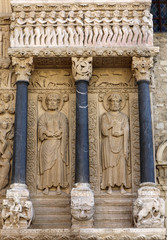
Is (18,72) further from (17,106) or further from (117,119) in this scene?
(117,119)

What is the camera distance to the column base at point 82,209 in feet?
30.1

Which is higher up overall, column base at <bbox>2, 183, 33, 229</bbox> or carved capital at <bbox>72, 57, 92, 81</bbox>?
Result: carved capital at <bbox>72, 57, 92, 81</bbox>

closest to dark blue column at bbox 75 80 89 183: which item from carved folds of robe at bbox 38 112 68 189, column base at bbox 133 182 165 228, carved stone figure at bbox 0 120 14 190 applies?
carved folds of robe at bbox 38 112 68 189

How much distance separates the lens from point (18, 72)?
10.3 meters

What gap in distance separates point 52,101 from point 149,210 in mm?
2913

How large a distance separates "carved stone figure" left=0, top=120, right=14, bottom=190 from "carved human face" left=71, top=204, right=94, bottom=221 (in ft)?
5.30

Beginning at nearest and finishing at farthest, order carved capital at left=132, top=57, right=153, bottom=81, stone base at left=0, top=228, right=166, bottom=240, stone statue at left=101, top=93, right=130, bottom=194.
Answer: stone base at left=0, top=228, right=166, bottom=240 → stone statue at left=101, top=93, right=130, bottom=194 → carved capital at left=132, top=57, right=153, bottom=81

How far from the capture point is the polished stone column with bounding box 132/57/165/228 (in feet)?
30.0

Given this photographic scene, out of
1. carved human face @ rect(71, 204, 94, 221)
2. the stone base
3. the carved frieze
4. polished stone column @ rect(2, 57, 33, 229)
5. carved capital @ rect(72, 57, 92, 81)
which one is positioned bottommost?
the stone base

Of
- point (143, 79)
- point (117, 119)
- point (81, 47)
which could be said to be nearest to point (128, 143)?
point (117, 119)

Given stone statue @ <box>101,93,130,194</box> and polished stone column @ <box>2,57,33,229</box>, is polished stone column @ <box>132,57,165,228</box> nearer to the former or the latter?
stone statue @ <box>101,93,130,194</box>

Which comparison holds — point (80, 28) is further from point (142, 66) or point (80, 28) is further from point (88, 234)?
point (88, 234)

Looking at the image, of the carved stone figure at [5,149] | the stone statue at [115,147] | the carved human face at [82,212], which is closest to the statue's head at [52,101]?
the carved stone figure at [5,149]

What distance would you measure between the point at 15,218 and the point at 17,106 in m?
2.19
